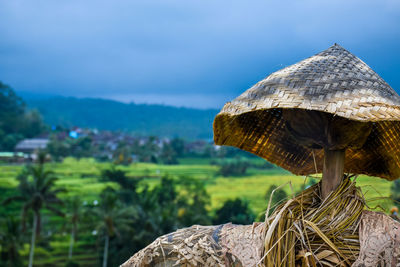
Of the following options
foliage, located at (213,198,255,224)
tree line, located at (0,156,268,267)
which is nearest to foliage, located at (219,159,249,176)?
tree line, located at (0,156,268,267)

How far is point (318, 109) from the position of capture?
1181 mm

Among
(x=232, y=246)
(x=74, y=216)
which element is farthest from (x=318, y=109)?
(x=74, y=216)

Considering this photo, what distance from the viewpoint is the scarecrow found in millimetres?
1236

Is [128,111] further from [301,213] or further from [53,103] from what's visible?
[301,213]

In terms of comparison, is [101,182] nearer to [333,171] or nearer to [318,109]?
[333,171]

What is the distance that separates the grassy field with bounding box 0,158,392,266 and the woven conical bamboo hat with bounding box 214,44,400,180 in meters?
29.3

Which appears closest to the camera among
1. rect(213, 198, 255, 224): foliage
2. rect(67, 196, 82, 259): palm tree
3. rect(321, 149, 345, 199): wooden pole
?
rect(321, 149, 345, 199): wooden pole

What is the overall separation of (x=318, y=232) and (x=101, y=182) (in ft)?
133

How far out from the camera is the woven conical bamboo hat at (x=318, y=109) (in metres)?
1.20

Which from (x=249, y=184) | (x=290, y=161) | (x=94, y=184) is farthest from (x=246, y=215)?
(x=290, y=161)

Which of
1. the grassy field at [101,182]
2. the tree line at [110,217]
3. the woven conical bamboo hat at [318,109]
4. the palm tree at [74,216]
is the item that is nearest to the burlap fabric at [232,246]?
the woven conical bamboo hat at [318,109]

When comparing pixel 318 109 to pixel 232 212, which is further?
pixel 232 212

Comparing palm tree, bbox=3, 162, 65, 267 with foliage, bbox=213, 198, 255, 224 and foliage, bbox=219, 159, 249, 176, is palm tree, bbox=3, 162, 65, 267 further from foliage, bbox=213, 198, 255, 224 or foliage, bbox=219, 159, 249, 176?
foliage, bbox=219, 159, 249, 176

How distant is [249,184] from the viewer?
4391 cm
